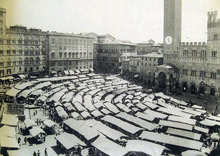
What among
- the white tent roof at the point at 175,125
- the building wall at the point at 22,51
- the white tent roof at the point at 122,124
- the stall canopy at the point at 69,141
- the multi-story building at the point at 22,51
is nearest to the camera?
the stall canopy at the point at 69,141

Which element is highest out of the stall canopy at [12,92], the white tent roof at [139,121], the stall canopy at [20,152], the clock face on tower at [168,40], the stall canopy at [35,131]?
the clock face on tower at [168,40]

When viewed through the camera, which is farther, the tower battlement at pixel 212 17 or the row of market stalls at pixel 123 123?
the tower battlement at pixel 212 17

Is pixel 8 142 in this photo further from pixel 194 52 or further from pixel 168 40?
pixel 168 40

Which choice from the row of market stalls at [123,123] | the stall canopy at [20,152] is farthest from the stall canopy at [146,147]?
the stall canopy at [20,152]

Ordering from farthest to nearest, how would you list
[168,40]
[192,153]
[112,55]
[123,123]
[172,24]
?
[112,55]
[168,40]
[172,24]
[123,123]
[192,153]

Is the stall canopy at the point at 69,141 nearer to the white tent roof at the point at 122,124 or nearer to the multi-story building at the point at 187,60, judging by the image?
the white tent roof at the point at 122,124

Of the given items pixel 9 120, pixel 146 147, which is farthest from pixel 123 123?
pixel 9 120
